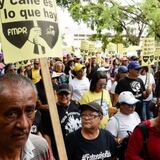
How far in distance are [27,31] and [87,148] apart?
135cm

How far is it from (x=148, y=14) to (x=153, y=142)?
18.9 meters

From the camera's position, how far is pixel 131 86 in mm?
7098

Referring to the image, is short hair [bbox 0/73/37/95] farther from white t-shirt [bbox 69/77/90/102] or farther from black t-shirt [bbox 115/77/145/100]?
white t-shirt [bbox 69/77/90/102]

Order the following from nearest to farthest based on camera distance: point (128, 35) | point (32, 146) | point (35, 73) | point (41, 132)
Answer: point (32, 146) → point (41, 132) → point (35, 73) → point (128, 35)

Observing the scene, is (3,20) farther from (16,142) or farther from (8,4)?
(16,142)

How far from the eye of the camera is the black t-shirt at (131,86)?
7062 millimetres

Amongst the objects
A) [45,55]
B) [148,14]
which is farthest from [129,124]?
[148,14]

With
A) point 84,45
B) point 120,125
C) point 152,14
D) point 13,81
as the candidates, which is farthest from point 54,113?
point 152,14

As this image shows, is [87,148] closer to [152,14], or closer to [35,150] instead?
[35,150]

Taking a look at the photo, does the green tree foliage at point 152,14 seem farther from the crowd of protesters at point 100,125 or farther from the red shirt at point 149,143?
the red shirt at point 149,143

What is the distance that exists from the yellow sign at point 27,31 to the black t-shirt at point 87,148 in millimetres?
1084

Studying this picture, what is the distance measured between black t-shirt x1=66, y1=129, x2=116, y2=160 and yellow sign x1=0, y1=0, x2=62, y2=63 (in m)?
1.08

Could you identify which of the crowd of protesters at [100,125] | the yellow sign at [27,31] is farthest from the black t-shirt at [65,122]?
the yellow sign at [27,31]

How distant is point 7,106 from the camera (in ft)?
6.33
